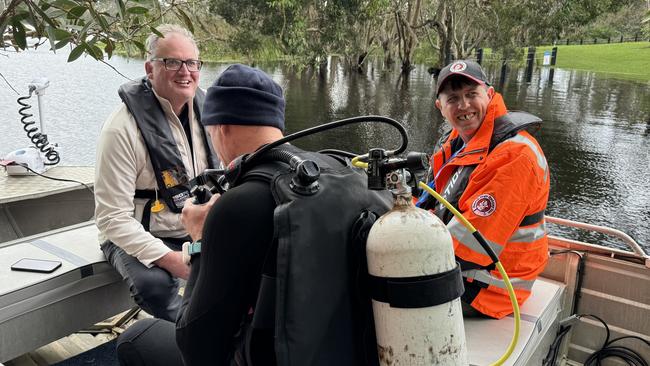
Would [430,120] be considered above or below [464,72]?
below

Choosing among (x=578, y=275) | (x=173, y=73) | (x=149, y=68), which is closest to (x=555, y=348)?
(x=578, y=275)

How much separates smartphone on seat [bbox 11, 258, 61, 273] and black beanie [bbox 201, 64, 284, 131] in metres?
1.68

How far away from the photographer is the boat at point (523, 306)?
2496mm

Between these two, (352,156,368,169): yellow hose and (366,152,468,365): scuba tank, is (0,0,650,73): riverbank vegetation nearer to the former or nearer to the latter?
(352,156,368,169): yellow hose

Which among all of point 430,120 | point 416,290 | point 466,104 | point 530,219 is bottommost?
point 430,120

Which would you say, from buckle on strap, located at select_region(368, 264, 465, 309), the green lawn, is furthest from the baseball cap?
the green lawn

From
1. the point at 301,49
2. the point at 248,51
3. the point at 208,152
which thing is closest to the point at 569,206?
the point at 301,49

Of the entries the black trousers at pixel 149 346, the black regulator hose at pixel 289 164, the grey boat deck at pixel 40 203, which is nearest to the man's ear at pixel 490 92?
the black regulator hose at pixel 289 164

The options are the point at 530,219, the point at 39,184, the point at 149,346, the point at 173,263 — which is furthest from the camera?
the point at 39,184

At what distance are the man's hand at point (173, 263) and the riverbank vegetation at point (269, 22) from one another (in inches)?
41.0

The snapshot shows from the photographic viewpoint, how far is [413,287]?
4.20ft

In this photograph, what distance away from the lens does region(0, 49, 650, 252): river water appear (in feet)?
36.6

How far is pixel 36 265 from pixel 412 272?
2276 millimetres

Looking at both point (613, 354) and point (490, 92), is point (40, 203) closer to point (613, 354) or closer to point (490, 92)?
point (490, 92)
